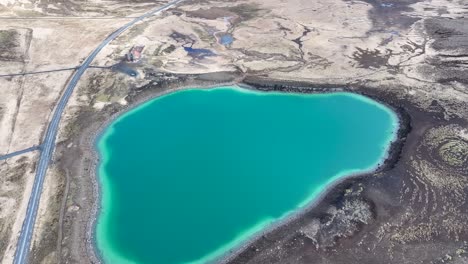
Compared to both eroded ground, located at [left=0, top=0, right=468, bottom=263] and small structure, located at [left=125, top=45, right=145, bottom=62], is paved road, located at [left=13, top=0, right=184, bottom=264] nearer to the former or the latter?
eroded ground, located at [left=0, top=0, right=468, bottom=263]

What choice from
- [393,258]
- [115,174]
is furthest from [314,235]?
[115,174]

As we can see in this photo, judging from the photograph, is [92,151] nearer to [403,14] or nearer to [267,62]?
[267,62]

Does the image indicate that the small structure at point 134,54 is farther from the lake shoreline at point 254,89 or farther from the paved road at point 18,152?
the paved road at point 18,152

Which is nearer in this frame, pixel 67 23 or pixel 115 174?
pixel 115 174

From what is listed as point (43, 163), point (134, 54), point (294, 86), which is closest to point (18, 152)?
point (43, 163)

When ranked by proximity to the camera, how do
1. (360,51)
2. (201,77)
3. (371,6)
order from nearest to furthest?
1. (201,77)
2. (360,51)
3. (371,6)

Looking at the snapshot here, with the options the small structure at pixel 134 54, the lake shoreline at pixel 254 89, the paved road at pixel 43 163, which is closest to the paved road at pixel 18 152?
the paved road at pixel 43 163
